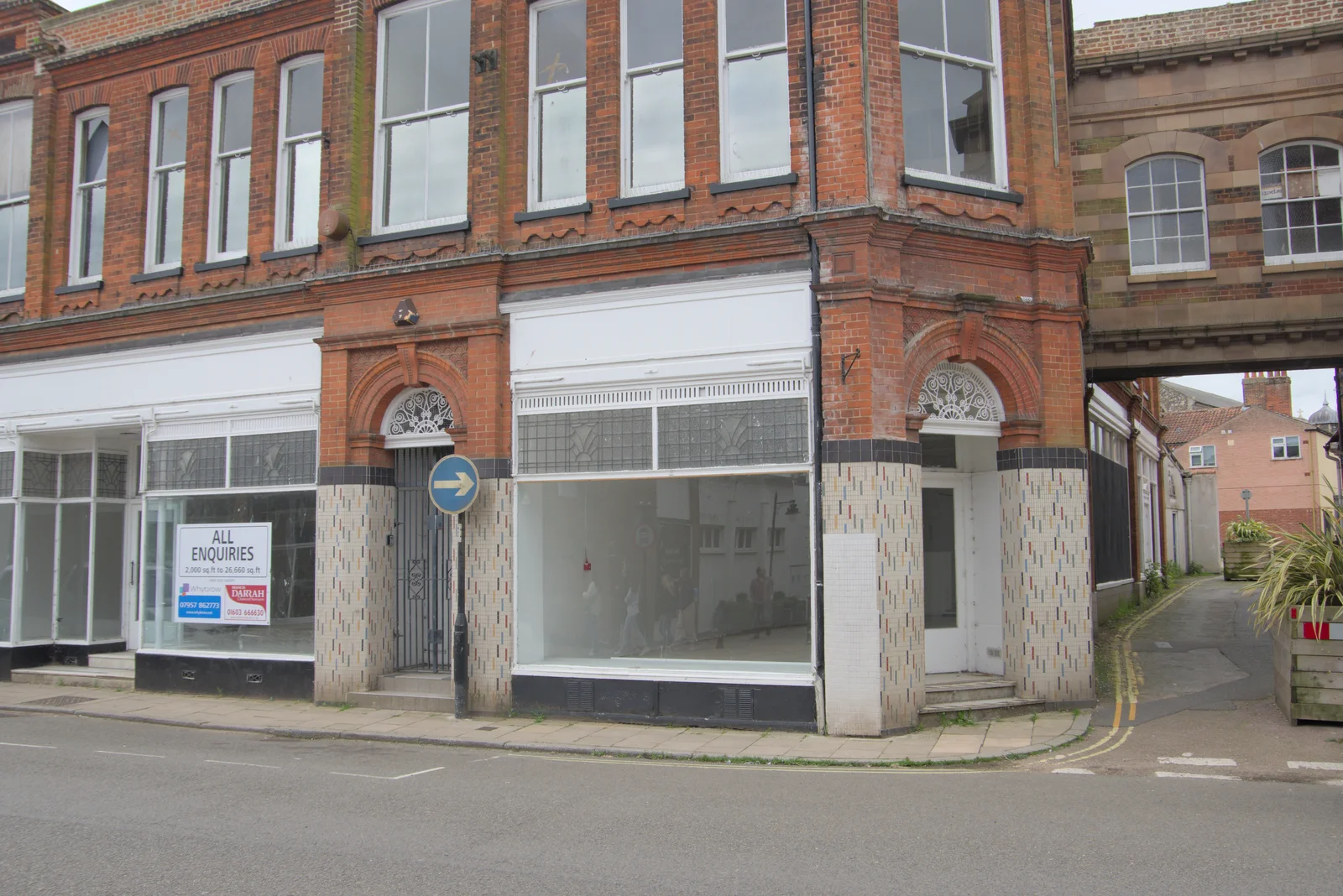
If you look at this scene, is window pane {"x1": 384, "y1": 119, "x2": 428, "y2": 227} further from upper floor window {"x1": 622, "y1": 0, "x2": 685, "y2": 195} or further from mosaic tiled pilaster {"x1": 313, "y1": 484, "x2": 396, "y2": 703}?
mosaic tiled pilaster {"x1": 313, "y1": 484, "x2": 396, "y2": 703}

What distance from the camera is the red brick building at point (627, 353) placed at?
1120cm

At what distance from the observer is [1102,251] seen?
51.4 feet

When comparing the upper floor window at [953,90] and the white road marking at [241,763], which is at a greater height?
the upper floor window at [953,90]

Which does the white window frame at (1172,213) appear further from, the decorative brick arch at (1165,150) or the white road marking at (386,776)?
the white road marking at (386,776)

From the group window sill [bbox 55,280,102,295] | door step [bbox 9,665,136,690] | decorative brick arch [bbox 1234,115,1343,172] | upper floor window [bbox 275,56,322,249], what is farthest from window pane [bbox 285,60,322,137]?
decorative brick arch [bbox 1234,115,1343,172]

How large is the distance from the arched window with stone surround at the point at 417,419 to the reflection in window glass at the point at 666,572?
1643mm

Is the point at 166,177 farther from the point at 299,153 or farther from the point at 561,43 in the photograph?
the point at 561,43

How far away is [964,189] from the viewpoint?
38.4ft

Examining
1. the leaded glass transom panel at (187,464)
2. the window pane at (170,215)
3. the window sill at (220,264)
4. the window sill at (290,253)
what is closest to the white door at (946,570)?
the window sill at (290,253)

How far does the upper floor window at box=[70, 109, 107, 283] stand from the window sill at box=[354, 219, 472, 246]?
5763mm

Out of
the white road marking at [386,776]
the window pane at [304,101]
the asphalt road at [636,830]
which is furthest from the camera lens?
the window pane at [304,101]

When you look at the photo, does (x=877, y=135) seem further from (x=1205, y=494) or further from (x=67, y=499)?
(x=1205, y=494)

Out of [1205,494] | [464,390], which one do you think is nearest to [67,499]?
[464,390]

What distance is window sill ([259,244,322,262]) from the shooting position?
1411 cm
